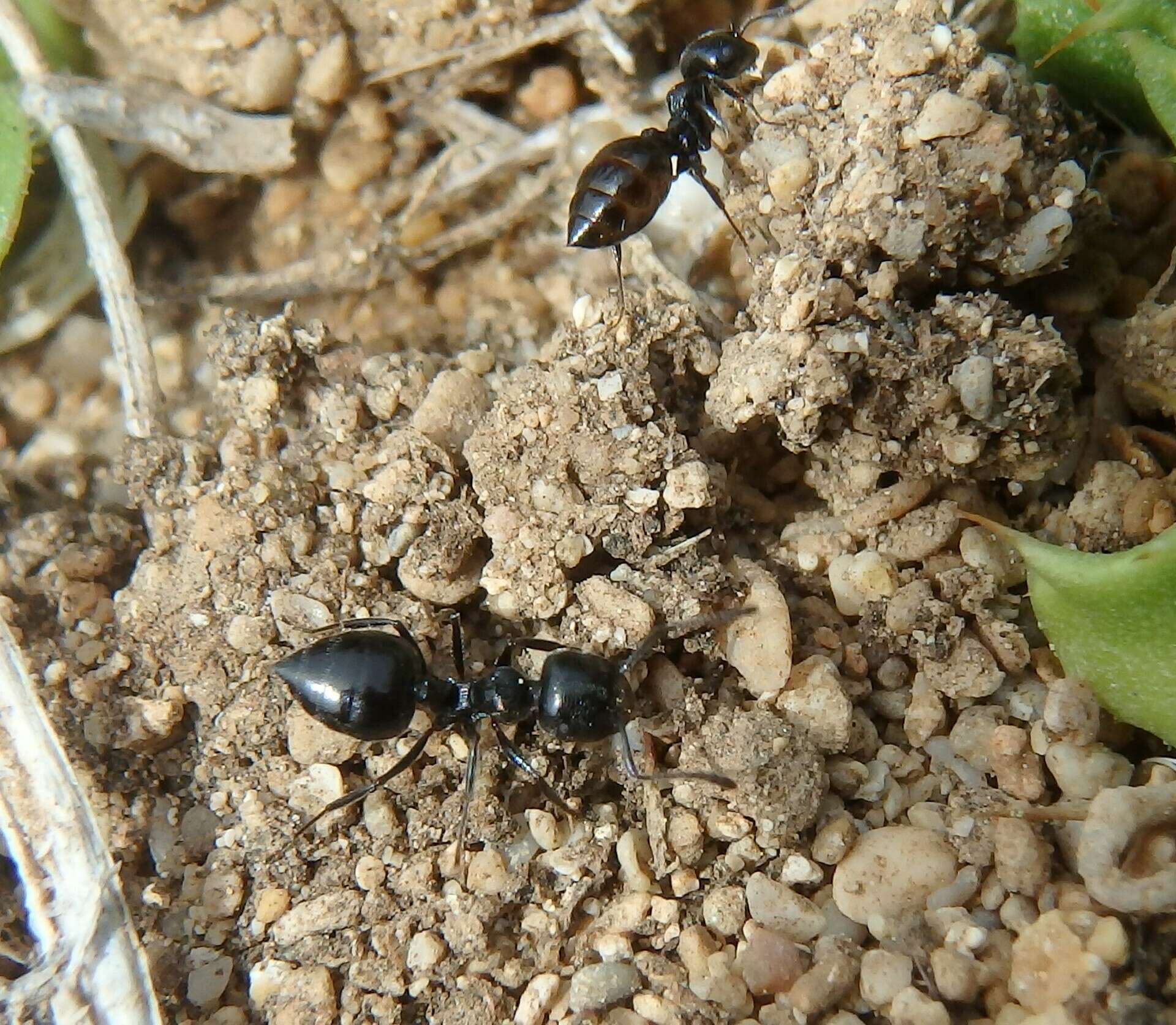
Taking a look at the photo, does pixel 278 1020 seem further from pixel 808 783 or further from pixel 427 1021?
pixel 808 783

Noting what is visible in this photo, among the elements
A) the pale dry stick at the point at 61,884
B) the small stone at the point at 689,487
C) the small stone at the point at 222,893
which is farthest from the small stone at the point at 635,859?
the pale dry stick at the point at 61,884

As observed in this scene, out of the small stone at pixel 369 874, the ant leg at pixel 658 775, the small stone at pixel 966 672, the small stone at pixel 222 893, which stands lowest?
the small stone at pixel 222 893

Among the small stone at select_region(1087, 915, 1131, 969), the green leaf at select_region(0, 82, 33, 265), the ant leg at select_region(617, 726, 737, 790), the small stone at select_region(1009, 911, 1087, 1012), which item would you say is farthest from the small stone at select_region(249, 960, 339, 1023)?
the green leaf at select_region(0, 82, 33, 265)

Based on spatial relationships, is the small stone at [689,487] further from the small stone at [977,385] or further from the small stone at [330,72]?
the small stone at [330,72]

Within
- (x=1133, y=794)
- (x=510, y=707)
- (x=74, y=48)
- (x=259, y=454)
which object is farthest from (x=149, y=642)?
(x=1133, y=794)

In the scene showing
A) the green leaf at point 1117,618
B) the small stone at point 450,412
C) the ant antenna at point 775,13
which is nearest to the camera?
the green leaf at point 1117,618

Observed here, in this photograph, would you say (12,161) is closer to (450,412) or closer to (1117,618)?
(450,412)

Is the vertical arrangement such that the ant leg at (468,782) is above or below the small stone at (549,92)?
below
